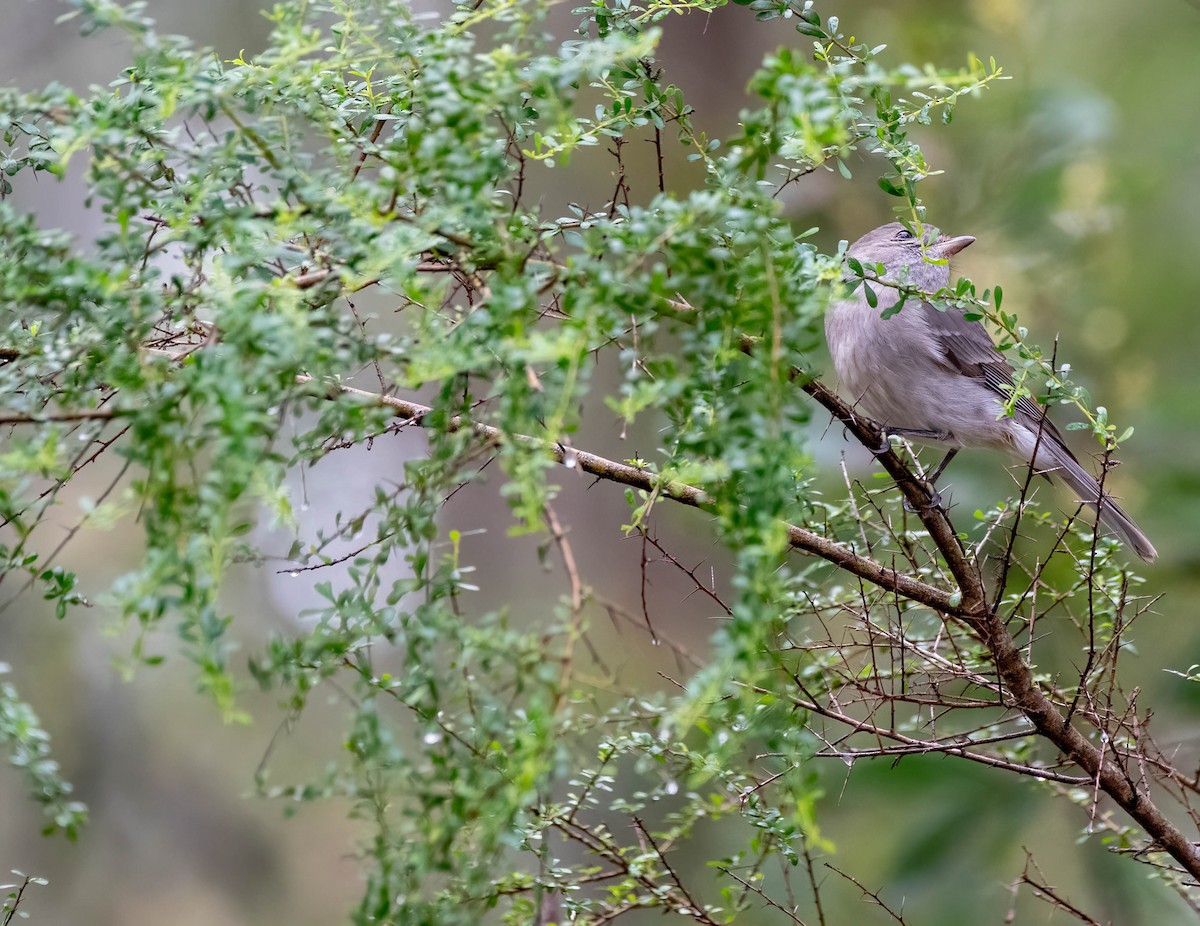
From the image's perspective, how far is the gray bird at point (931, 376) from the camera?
3.82 m

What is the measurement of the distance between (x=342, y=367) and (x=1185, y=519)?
405cm

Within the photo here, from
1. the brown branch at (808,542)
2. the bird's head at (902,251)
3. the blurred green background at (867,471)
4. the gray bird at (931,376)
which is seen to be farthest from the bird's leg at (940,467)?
the brown branch at (808,542)

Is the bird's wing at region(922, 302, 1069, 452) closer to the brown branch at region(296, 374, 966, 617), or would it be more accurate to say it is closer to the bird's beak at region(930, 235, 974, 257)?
the bird's beak at region(930, 235, 974, 257)

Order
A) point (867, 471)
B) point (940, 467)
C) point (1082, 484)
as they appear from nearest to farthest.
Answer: point (940, 467) → point (1082, 484) → point (867, 471)

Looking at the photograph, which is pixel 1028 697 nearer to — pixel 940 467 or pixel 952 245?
pixel 940 467

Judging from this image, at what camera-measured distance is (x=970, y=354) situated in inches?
159

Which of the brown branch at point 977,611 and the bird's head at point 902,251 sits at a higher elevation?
the bird's head at point 902,251

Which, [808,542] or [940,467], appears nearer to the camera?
[808,542]

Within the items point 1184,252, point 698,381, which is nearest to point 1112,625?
point 698,381

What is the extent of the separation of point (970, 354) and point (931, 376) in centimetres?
20

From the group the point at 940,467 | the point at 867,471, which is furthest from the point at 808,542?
the point at 867,471

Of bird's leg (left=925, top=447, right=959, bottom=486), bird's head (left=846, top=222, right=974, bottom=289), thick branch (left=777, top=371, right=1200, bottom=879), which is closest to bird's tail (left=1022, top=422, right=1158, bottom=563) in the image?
bird's leg (left=925, top=447, right=959, bottom=486)

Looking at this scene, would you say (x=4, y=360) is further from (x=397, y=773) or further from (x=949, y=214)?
(x=949, y=214)

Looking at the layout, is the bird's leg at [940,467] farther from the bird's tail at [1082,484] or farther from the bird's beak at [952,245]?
the bird's beak at [952,245]
